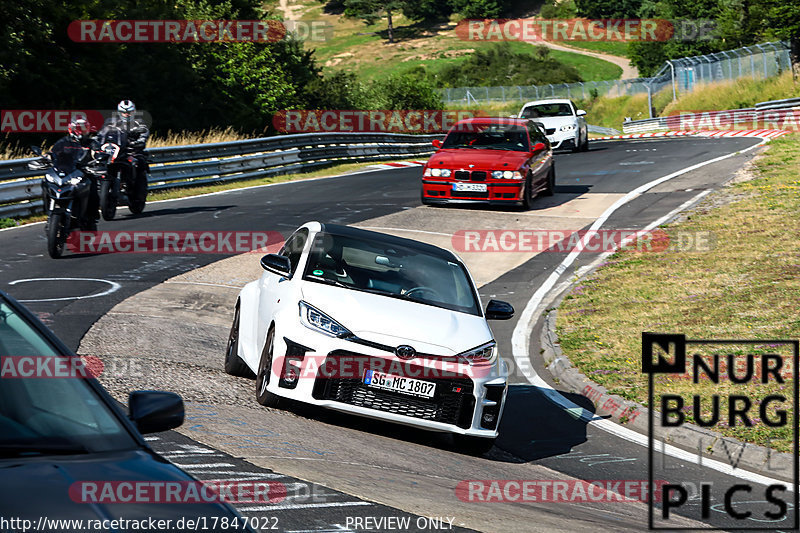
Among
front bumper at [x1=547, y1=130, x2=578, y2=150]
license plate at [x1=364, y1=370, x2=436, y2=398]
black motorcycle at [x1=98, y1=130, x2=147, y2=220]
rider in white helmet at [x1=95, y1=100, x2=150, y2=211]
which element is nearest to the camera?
license plate at [x1=364, y1=370, x2=436, y2=398]

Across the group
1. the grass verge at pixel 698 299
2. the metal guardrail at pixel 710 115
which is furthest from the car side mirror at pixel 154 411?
the metal guardrail at pixel 710 115

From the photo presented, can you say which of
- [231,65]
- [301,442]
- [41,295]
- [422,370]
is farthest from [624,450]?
[231,65]

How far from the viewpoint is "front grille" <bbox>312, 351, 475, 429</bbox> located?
7.88m

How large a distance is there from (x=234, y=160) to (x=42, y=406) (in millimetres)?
24108

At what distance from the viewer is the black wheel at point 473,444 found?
322 inches

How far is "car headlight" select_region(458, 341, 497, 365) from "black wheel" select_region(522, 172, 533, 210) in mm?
13144

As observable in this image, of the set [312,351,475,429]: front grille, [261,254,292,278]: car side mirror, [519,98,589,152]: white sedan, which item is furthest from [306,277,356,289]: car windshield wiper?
[519,98,589,152]: white sedan

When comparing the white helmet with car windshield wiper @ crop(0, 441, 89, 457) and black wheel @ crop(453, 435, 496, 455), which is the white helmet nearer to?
black wheel @ crop(453, 435, 496, 455)

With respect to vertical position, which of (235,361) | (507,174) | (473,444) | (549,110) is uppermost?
(549,110)

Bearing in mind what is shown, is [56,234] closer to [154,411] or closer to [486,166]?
[486,166]

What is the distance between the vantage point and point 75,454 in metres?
3.65

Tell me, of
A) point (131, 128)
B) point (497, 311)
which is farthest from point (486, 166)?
point (497, 311)

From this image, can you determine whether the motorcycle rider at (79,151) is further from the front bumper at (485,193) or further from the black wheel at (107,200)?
the front bumper at (485,193)

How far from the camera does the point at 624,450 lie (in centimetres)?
888
